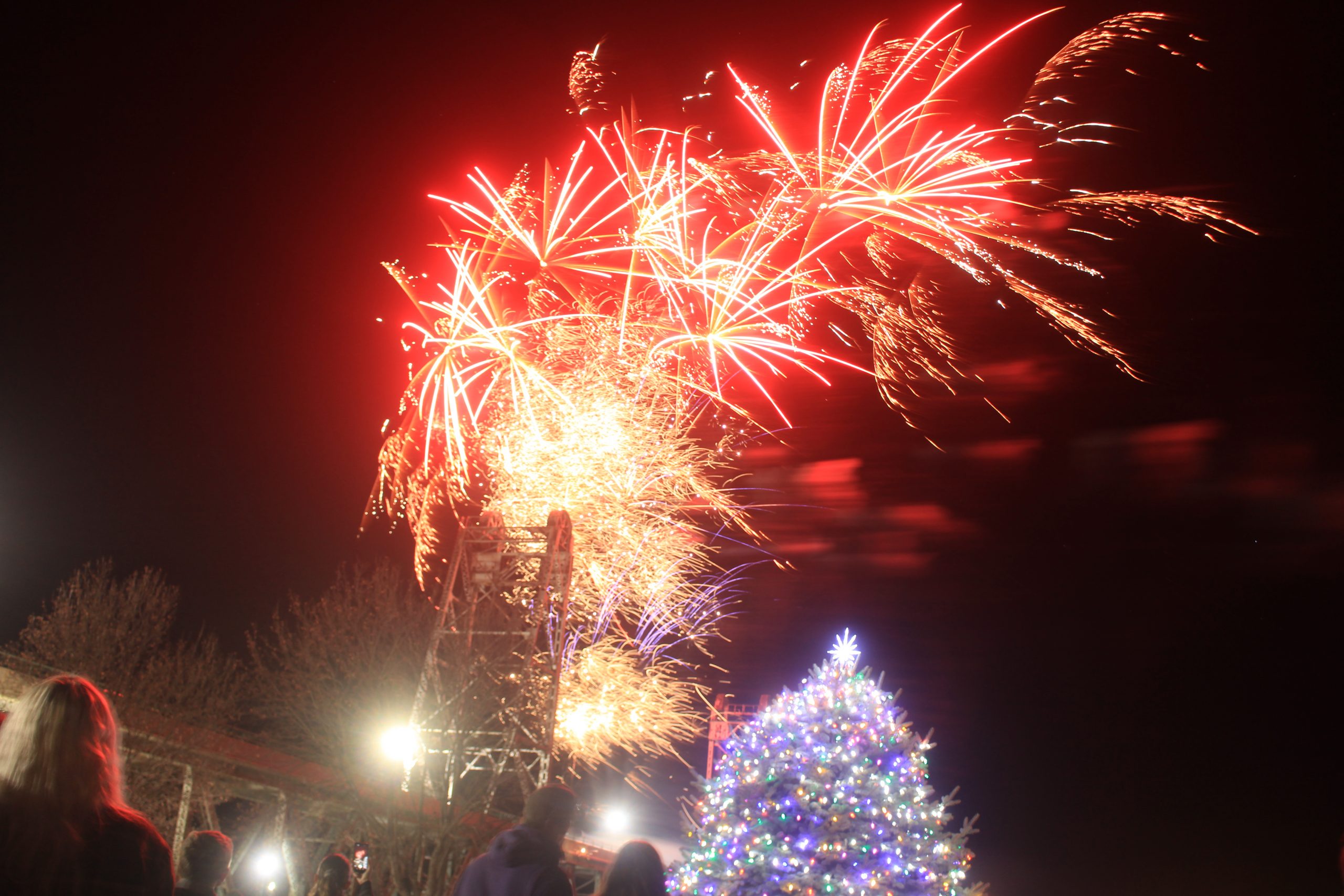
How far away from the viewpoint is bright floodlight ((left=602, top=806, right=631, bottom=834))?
27.7 metres

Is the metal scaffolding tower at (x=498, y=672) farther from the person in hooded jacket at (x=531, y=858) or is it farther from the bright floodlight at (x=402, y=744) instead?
the person in hooded jacket at (x=531, y=858)

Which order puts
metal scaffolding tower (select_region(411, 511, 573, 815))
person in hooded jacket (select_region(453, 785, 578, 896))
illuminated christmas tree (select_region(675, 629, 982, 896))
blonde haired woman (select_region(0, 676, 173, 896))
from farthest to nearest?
metal scaffolding tower (select_region(411, 511, 573, 815)) → illuminated christmas tree (select_region(675, 629, 982, 896)) → person in hooded jacket (select_region(453, 785, 578, 896)) → blonde haired woman (select_region(0, 676, 173, 896))

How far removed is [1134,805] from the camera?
64.2 feet

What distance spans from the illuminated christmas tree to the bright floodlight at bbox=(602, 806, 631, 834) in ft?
54.4

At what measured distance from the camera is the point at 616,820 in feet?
90.7

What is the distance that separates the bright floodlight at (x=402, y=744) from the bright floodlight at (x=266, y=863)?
214 centimetres

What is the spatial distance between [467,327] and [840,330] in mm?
5776

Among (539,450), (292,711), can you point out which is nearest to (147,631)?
(292,711)

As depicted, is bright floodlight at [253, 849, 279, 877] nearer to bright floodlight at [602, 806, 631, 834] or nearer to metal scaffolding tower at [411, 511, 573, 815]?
metal scaffolding tower at [411, 511, 573, 815]

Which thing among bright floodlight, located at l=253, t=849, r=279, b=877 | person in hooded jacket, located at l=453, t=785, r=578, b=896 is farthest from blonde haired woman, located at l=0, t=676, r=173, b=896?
bright floodlight, located at l=253, t=849, r=279, b=877

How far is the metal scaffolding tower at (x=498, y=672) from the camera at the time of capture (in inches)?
473

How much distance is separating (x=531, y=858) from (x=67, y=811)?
182cm

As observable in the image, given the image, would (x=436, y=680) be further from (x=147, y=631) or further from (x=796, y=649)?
(x=147, y=631)

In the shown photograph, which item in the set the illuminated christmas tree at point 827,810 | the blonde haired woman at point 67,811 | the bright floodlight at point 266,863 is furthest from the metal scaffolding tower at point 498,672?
the blonde haired woman at point 67,811
